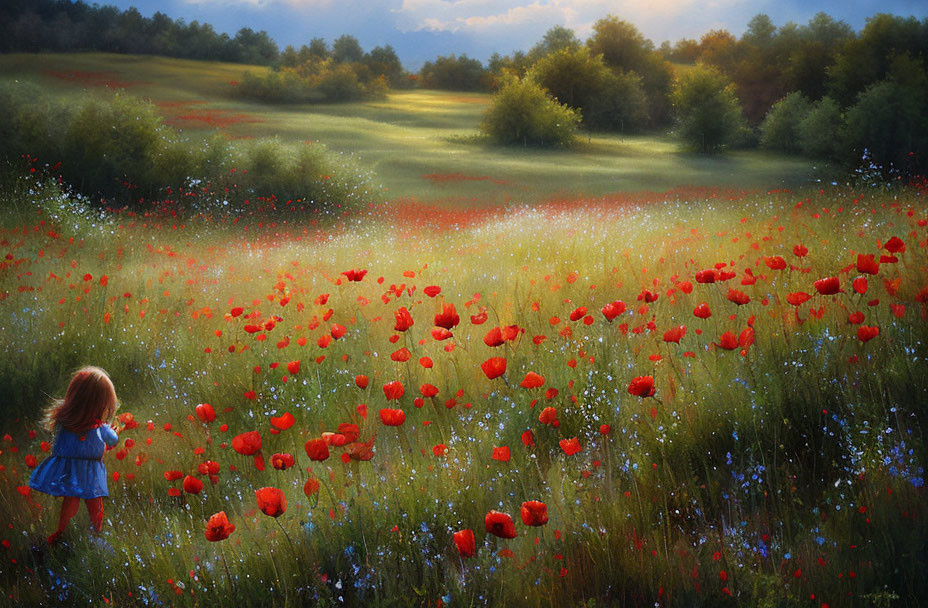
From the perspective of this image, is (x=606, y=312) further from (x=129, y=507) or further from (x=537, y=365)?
(x=129, y=507)

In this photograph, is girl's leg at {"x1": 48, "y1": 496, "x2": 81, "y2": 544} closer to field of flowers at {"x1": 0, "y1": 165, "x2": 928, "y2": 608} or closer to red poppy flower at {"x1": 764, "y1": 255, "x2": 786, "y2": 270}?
field of flowers at {"x1": 0, "y1": 165, "x2": 928, "y2": 608}

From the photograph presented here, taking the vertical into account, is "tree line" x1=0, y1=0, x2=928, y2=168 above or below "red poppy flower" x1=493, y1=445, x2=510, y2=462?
above

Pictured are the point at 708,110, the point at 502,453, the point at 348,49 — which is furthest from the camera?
the point at 348,49

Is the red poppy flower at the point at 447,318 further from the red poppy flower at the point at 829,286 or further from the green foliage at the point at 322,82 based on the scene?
the green foliage at the point at 322,82

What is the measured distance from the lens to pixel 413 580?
2.18 meters

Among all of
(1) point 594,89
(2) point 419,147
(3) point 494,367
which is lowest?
(3) point 494,367

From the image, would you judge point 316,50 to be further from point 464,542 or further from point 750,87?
point 464,542

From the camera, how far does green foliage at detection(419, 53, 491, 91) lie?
3844cm

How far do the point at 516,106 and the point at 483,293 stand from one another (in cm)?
2602

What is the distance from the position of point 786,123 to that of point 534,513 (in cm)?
2932

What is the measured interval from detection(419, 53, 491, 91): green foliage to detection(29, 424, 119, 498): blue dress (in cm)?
3754

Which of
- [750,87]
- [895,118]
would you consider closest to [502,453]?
[895,118]

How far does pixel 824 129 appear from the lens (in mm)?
21172

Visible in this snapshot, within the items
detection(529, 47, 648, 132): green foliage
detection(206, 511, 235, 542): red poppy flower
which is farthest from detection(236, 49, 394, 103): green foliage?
detection(206, 511, 235, 542): red poppy flower
